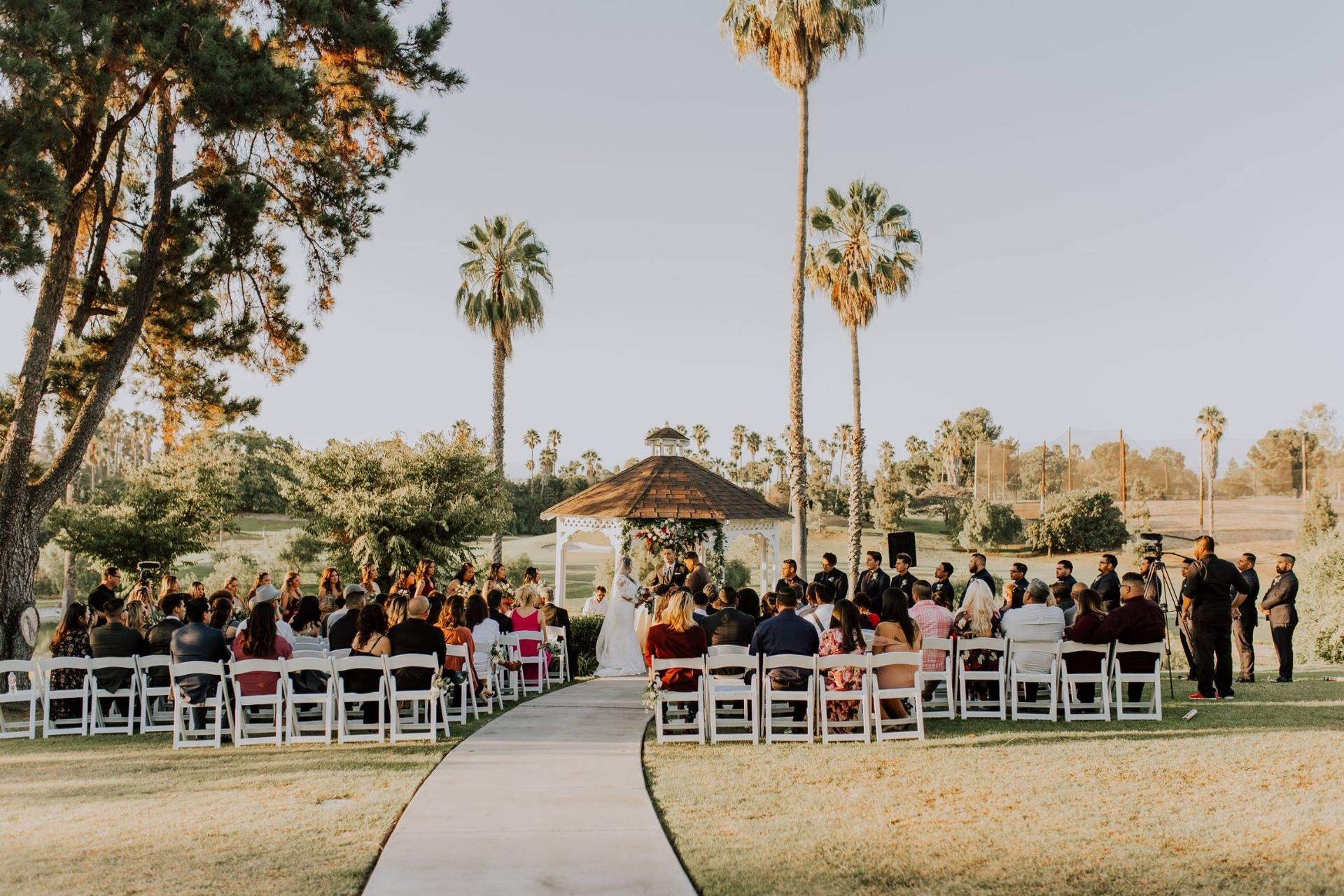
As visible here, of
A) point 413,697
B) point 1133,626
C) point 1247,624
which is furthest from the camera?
point 1247,624

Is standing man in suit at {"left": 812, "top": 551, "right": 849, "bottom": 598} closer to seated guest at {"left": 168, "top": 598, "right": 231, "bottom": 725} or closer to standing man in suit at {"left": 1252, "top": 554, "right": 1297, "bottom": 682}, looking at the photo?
standing man in suit at {"left": 1252, "top": 554, "right": 1297, "bottom": 682}

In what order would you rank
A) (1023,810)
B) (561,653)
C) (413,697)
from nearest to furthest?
(1023,810), (413,697), (561,653)

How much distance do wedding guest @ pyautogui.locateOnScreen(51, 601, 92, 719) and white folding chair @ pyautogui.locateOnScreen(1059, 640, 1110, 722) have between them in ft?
31.4

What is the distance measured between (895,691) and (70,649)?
26.8 feet

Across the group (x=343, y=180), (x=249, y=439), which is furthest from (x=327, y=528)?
(x=249, y=439)

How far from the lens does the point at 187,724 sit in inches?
404

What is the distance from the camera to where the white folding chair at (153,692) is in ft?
33.7

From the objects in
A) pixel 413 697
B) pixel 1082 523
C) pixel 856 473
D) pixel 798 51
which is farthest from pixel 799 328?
pixel 1082 523

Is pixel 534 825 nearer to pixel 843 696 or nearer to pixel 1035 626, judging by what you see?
pixel 843 696

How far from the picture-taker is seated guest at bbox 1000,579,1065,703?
1030 cm

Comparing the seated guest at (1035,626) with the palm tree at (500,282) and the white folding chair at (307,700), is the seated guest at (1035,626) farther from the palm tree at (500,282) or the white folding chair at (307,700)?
the palm tree at (500,282)

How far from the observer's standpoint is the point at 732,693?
971cm

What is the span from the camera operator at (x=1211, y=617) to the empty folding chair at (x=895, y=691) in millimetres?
4177

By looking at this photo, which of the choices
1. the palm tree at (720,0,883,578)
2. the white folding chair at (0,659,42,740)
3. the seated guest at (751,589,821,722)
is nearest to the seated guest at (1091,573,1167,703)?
the seated guest at (751,589,821,722)
